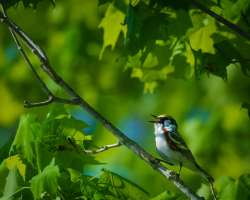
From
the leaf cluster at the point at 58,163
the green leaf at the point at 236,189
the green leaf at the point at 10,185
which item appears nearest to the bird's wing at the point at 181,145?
the green leaf at the point at 236,189

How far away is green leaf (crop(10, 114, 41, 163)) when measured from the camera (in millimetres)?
4867

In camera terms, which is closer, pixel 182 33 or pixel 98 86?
pixel 182 33

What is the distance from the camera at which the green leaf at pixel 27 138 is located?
16.0 feet

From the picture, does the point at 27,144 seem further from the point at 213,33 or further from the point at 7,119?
the point at 7,119

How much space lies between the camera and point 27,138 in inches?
192

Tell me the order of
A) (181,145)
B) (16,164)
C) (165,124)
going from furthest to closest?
(165,124), (181,145), (16,164)

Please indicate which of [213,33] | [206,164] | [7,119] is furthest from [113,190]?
[7,119]

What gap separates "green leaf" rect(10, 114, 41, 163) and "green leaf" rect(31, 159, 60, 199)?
0.35m

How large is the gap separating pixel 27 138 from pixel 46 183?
45 centimetres

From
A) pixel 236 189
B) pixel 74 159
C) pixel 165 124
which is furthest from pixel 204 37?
pixel 74 159

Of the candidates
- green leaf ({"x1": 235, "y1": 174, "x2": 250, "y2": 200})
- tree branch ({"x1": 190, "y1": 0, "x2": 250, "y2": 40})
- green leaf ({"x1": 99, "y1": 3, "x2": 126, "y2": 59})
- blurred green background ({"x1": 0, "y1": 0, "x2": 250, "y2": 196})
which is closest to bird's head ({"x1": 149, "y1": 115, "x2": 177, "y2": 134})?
green leaf ({"x1": 99, "y1": 3, "x2": 126, "y2": 59})

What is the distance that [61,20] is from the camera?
12.5 meters

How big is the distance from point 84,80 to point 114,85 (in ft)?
1.48

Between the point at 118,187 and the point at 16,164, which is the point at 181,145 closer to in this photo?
the point at 118,187
